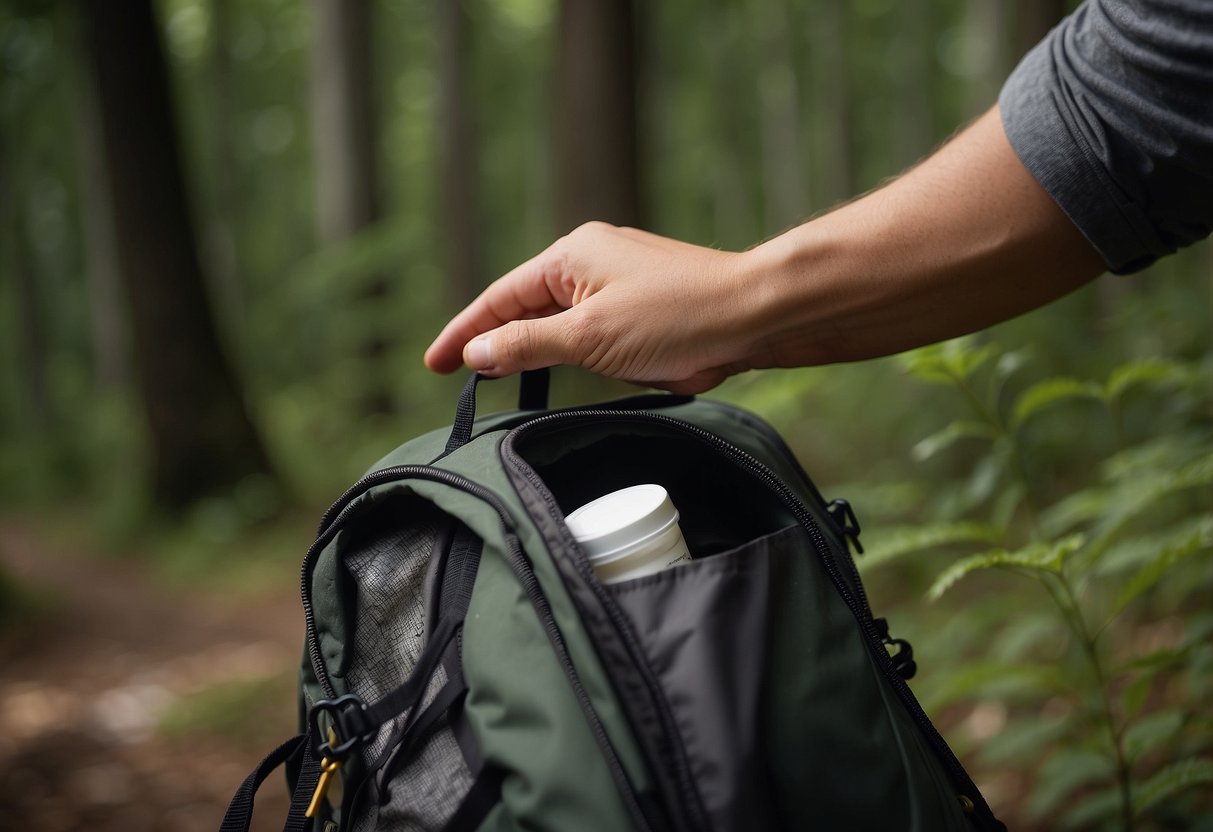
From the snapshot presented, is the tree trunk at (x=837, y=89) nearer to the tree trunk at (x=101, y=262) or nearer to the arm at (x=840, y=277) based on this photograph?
the tree trunk at (x=101, y=262)

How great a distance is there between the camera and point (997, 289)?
136 cm

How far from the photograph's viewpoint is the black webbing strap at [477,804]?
1.01m

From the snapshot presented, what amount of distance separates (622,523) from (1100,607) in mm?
2126

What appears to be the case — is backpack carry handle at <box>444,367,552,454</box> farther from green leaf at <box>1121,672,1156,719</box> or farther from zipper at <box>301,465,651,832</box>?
green leaf at <box>1121,672,1156,719</box>

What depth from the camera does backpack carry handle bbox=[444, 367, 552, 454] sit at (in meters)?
1.25

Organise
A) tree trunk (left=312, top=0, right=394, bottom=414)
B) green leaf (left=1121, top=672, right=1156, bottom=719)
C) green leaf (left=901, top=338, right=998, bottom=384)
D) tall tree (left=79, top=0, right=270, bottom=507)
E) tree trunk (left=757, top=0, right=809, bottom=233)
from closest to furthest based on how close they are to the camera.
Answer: green leaf (left=1121, top=672, right=1156, bottom=719), green leaf (left=901, top=338, right=998, bottom=384), tall tree (left=79, top=0, right=270, bottom=507), tree trunk (left=312, top=0, right=394, bottom=414), tree trunk (left=757, top=0, right=809, bottom=233)

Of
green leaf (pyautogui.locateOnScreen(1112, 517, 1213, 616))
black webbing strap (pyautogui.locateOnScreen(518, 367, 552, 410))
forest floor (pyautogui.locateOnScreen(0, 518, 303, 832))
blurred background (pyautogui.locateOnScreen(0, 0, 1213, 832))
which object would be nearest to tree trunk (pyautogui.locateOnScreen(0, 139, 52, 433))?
blurred background (pyautogui.locateOnScreen(0, 0, 1213, 832))

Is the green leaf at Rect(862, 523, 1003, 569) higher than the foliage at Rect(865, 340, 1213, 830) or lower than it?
higher

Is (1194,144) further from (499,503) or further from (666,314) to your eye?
(499,503)

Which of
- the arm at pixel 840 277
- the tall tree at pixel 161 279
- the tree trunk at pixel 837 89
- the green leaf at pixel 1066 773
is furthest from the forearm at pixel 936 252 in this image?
the tree trunk at pixel 837 89

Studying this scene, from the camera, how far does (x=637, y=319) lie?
52.3 inches

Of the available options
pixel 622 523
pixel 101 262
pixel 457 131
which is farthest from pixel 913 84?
pixel 622 523

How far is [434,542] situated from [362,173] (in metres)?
8.32

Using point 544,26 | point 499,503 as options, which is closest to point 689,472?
point 499,503
